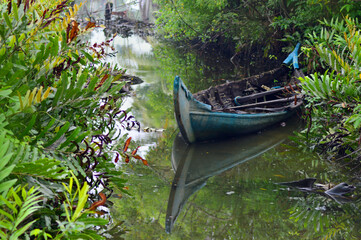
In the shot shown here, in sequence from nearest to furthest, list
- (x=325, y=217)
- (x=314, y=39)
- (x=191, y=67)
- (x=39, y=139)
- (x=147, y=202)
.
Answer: (x=39, y=139)
(x=325, y=217)
(x=147, y=202)
(x=314, y=39)
(x=191, y=67)

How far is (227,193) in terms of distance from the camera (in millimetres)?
5691

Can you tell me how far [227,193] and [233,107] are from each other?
302 centimetres

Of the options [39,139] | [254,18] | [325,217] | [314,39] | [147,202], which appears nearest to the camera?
[39,139]

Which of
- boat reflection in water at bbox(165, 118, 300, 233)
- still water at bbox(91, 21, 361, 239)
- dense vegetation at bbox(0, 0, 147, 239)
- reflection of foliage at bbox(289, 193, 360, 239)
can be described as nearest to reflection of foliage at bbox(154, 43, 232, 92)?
boat reflection in water at bbox(165, 118, 300, 233)

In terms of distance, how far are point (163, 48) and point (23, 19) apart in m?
21.6

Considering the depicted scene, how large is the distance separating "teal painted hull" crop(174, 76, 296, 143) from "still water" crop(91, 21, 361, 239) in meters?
0.22

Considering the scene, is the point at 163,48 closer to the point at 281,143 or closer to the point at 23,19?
the point at 281,143

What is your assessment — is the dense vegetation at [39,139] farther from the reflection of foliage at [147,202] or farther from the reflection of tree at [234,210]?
the reflection of tree at [234,210]

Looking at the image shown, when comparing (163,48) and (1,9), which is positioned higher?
(1,9)

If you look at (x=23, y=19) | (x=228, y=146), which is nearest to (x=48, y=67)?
(x=23, y=19)

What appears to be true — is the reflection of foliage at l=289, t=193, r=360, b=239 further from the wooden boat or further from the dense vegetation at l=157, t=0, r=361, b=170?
the wooden boat

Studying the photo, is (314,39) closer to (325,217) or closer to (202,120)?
(202,120)

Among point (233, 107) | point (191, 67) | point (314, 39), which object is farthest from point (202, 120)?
point (191, 67)

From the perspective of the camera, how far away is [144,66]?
1803 cm
